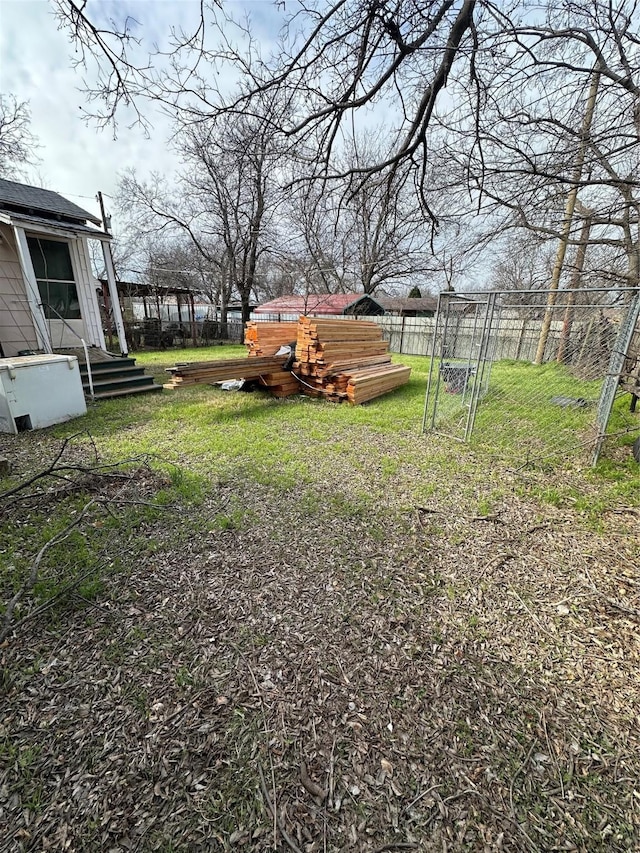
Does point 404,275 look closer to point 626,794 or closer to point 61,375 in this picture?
point 61,375

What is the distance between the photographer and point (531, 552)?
8.65ft

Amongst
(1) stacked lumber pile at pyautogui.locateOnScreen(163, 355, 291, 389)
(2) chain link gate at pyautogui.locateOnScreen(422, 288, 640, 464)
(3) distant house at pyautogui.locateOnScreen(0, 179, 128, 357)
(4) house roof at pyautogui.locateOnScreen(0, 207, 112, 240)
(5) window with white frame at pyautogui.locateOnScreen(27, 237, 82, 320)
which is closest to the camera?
(2) chain link gate at pyautogui.locateOnScreen(422, 288, 640, 464)

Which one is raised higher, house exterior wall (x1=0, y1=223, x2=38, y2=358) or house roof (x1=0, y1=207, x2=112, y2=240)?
house roof (x1=0, y1=207, x2=112, y2=240)

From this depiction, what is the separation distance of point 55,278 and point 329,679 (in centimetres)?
851

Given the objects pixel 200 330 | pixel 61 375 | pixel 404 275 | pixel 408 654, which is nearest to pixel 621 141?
pixel 408 654

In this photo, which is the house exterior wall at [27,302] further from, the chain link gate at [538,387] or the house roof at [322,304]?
the house roof at [322,304]

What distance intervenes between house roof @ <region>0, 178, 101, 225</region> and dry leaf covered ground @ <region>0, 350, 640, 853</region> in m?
6.40

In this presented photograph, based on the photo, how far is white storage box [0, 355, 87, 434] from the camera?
14.7 feet

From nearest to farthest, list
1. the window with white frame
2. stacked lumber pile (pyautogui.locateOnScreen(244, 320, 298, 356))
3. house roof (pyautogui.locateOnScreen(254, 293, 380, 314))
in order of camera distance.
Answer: the window with white frame < stacked lumber pile (pyautogui.locateOnScreen(244, 320, 298, 356)) < house roof (pyautogui.locateOnScreen(254, 293, 380, 314))

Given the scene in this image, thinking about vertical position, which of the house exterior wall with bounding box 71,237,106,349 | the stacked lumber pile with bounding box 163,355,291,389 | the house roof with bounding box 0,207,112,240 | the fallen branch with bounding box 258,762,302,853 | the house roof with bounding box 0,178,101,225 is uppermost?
the house roof with bounding box 0,178,101,225

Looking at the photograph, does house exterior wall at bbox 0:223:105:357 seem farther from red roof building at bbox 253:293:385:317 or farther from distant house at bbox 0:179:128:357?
red roof building at bbox 253:293:385:317

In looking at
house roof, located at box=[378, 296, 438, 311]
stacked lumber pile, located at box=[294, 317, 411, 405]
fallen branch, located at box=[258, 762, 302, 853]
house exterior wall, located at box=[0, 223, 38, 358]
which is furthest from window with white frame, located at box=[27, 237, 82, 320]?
house roof, located at box=[378, 296, 438, 311]

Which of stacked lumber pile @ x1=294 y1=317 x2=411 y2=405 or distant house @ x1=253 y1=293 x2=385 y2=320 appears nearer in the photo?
stacked lumber pile @ x1=294 y1=317 x2=411 y2=405

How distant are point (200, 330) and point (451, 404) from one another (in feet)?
44.7
